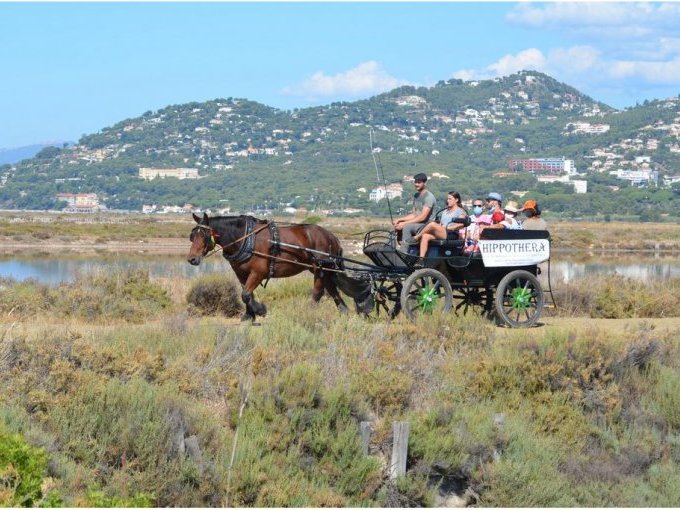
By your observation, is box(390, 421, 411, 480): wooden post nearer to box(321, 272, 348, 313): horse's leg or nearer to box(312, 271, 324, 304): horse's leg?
box(321, 272, 348, 313): horse's leg

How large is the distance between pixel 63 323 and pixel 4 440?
28.0ft

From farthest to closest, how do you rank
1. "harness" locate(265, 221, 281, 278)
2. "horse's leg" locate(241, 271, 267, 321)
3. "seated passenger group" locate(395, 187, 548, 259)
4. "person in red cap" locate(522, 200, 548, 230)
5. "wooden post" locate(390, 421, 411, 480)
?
1. "person in red cap" locate(522, 200, 548, 230)
2. "harness" locate(265, 221, 281, 278)
3. "horse's leg" locate(241, 271, 267, 321)
4. "seated passenger group" locate(395, 187, 548, 259)
5. "wooden post" locate(390, 421, 411, 480)

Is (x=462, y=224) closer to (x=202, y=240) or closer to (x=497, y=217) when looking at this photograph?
(x=497, y=217)

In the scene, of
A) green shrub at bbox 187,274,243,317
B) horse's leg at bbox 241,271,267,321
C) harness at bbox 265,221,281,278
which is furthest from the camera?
green shrub at bbox 187,274,243,317

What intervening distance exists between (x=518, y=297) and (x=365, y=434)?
6516mm

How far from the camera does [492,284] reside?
19312 mm

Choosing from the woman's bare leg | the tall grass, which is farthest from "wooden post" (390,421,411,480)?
the woman's bare leg

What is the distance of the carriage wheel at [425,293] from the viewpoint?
18.0 meters

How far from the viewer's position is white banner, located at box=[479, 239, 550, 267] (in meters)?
18.6

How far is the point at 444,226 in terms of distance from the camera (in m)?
18.9

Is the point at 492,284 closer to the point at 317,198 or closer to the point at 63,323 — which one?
the point at 63,323

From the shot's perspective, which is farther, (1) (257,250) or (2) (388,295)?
(1) (257,250)

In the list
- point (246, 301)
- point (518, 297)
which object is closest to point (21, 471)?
point (246, 301)

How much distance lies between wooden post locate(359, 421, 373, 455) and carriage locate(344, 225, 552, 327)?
4.47 metres
